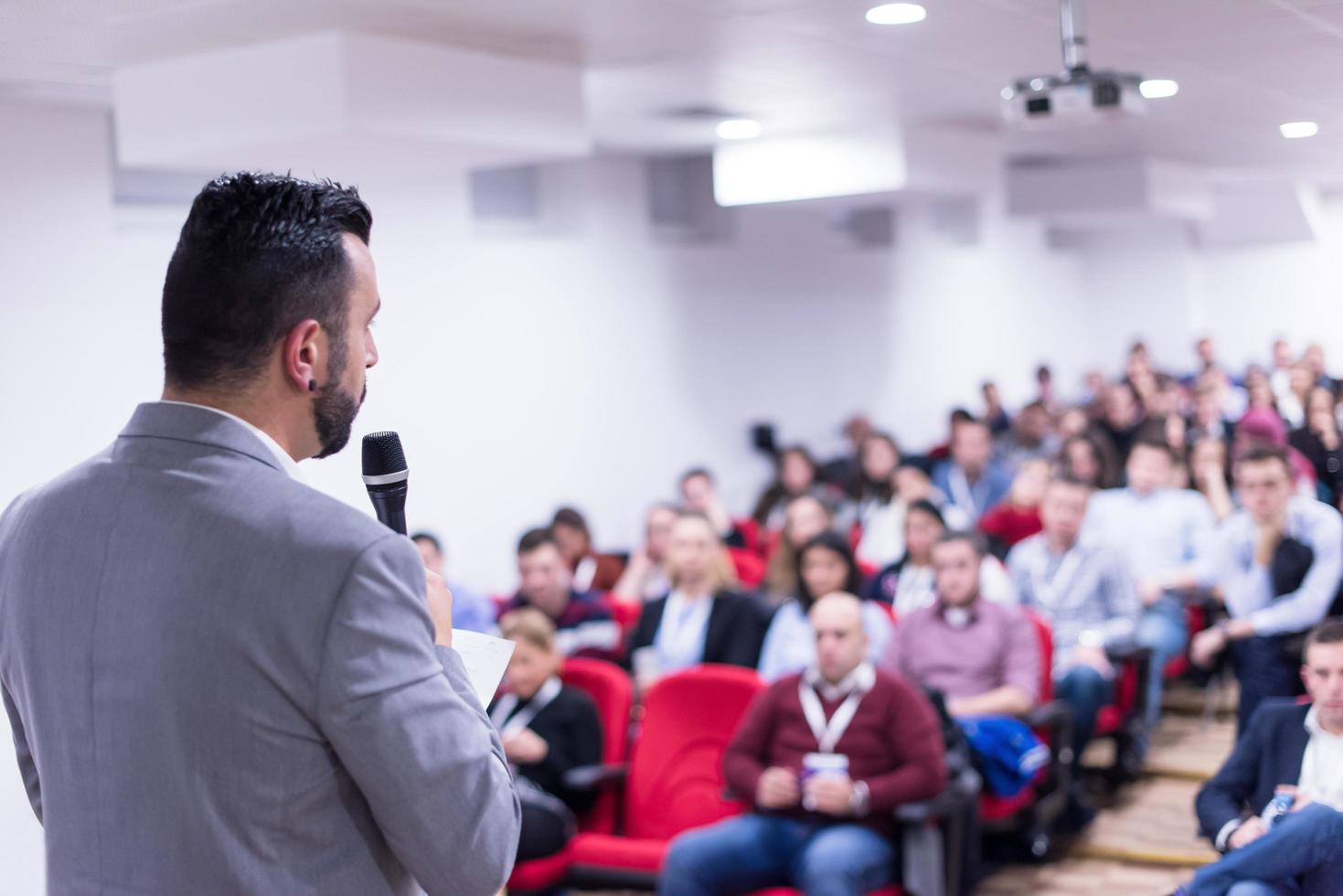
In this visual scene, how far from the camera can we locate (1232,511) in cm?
751

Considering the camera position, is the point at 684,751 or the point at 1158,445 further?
the point at 1158,445

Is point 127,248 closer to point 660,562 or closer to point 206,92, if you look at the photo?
point 206,92

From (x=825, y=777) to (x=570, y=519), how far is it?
3.14 meters

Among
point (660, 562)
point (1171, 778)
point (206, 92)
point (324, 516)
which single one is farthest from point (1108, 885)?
point (324, 516)

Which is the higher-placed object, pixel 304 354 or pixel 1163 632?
pixel 304 354

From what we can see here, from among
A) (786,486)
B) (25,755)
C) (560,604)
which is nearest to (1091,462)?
(786,486)

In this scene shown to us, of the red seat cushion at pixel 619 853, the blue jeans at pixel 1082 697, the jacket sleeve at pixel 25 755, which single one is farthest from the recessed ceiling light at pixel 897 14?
the jacket sleeve at pixel 25 755

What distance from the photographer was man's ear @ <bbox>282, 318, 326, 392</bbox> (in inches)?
52.0

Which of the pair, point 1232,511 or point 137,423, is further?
point 1232,511

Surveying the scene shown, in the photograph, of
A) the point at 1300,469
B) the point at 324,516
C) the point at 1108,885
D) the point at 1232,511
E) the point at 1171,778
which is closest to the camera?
the point at 324,516

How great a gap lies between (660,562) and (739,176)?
200 centimetres

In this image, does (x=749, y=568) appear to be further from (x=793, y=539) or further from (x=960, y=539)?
(x=960, y=539)

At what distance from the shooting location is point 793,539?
6.26 meters

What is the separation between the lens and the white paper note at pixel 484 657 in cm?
156
